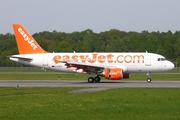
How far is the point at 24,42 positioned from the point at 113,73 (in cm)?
1133

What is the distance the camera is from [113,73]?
43281mm

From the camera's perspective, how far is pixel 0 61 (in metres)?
108

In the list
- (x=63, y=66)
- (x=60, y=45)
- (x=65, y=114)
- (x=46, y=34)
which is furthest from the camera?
(x=46, y=34)

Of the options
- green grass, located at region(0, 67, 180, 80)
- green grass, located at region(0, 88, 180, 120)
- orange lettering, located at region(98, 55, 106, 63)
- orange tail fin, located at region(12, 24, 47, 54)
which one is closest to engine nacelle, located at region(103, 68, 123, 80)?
orange lettering, located at region(98, 55, 106, 63)

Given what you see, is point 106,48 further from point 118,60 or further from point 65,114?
point 65,114

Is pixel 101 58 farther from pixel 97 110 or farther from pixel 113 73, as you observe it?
pixel 97 110

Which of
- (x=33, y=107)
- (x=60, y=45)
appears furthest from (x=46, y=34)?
(x=33, y=107)

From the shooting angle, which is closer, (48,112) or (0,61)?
(48,112)

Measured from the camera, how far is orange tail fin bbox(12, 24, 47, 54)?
1916 inches

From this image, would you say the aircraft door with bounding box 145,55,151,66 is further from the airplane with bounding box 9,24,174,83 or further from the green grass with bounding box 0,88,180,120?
the green grass with bounding box 0,88,180,120

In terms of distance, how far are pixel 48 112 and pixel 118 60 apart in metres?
→ 27.3

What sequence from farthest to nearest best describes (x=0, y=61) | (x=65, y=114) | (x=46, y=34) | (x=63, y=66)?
(x=46, y=34), (x=0, y=61), (x=63, y=66), (x=65, y=114)

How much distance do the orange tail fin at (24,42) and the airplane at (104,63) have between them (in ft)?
1.65

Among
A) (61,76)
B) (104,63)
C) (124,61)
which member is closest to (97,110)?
(124,61)
